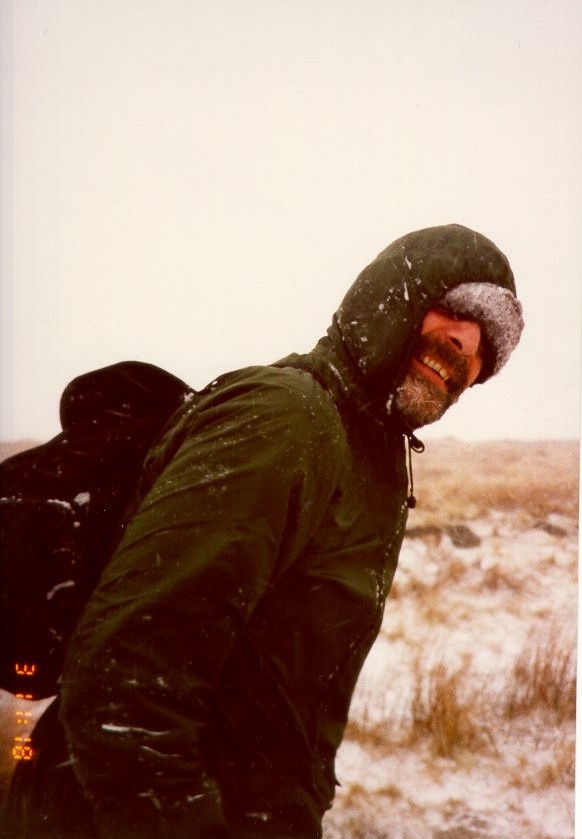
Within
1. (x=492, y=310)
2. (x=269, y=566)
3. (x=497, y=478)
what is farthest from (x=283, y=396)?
(x=497, y=478)

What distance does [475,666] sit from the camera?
5.56 feet

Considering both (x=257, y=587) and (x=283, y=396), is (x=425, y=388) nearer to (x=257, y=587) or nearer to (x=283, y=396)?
(x=283, y=396)

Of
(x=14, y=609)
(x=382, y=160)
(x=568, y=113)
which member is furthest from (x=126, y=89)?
(x=14, y=609)

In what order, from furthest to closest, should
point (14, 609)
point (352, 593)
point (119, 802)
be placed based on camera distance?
point (14, 609) < point (352, 593) < point (119, 802)

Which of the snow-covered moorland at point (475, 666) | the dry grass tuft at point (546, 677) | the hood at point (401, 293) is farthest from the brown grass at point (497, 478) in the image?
the hood at point (401, 293)

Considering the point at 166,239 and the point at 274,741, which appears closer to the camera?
the point at 274,741

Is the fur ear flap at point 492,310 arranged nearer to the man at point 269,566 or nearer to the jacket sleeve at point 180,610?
the man at point 269,566

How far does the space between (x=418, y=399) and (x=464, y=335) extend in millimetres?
142

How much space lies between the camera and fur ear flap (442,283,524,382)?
133cm

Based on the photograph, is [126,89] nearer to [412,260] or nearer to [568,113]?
[412,260]

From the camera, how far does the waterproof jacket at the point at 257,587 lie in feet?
3.23

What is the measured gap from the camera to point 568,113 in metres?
1.74

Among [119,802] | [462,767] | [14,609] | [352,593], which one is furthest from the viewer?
[462,767]

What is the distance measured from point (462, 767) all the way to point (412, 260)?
110cm
